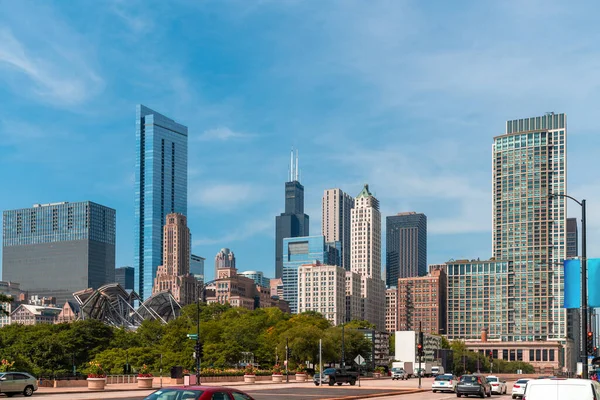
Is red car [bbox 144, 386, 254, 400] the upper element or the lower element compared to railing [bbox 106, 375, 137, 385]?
upper

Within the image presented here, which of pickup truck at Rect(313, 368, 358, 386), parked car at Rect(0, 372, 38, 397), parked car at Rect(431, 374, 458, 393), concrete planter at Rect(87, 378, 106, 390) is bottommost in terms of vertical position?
pickup truck at Rect(313, 368, 358, 386)

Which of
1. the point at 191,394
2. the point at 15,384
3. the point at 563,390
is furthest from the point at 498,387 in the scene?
the point at 191,394

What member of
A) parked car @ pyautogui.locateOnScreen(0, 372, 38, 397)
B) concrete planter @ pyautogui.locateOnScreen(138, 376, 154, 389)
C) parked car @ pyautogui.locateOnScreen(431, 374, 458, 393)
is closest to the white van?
parked car @ pyautogui.locateOnScreen(0, 372, 38, 397)

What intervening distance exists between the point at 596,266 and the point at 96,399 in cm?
2699

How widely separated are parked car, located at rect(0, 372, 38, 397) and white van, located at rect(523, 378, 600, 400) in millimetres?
36150

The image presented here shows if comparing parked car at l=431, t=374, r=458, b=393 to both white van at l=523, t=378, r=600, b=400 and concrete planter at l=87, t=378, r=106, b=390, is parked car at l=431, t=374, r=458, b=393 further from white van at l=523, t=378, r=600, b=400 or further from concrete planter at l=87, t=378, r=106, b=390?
white van at l=523, t=378, r=600, b=400

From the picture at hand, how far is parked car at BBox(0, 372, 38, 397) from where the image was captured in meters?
50.6

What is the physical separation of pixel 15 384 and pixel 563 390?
37234mm

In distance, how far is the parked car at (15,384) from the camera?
5056cm

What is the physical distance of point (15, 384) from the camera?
50875 mm

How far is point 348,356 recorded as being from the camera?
158 meters

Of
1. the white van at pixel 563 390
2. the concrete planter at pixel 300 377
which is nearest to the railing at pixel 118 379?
the concrete planter at pixel 300 377

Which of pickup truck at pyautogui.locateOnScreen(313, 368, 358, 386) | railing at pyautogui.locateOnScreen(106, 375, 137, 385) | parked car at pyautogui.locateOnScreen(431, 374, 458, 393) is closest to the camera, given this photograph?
parked car at pyautogui.locateOnScreen(431, 374, 458, 393)

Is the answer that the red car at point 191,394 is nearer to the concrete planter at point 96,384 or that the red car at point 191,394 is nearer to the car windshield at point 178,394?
the car windshield at point 178,394
